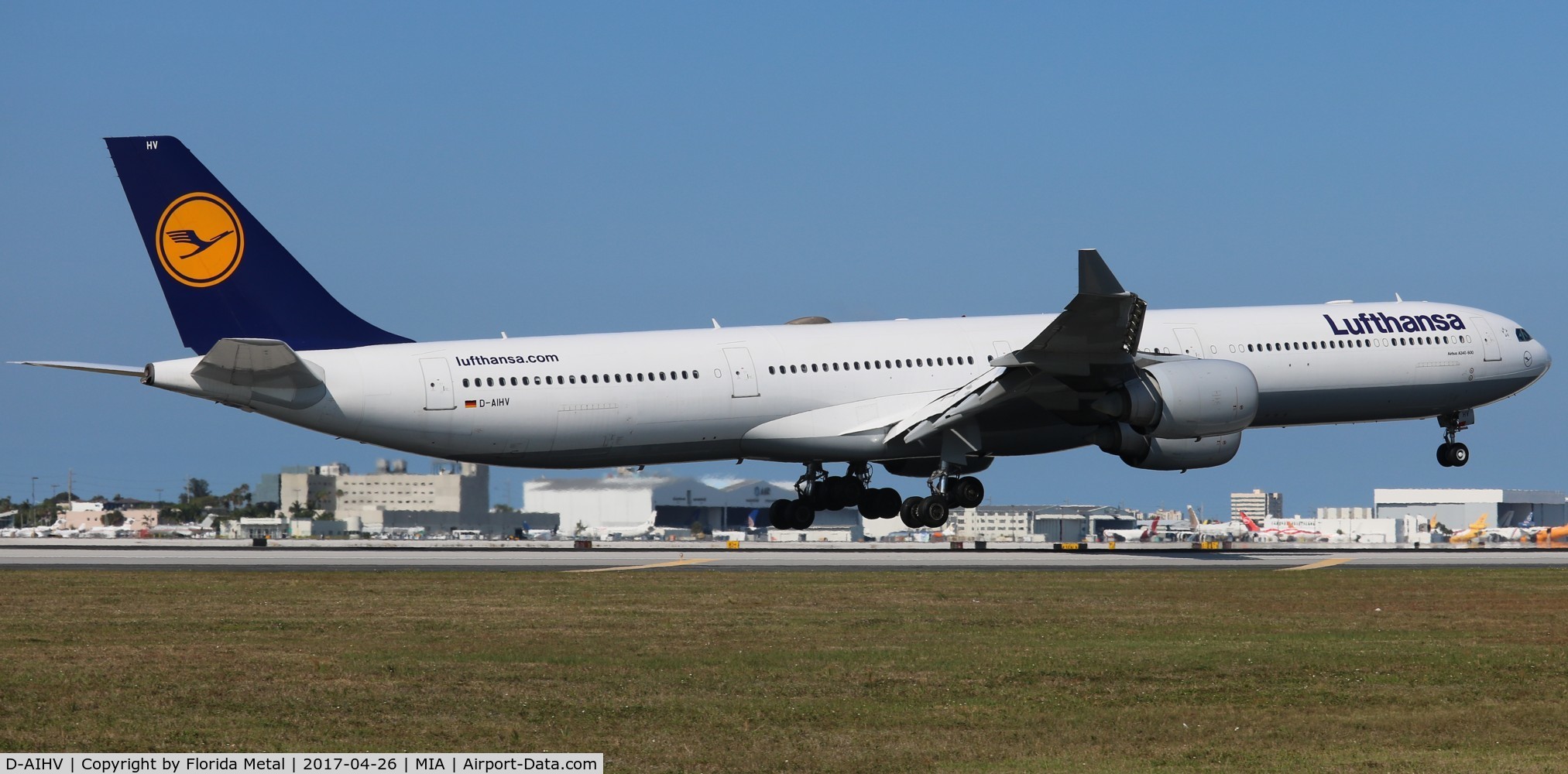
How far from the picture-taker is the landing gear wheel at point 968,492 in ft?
140

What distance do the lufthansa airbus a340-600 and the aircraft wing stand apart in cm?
6

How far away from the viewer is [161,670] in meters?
18.4

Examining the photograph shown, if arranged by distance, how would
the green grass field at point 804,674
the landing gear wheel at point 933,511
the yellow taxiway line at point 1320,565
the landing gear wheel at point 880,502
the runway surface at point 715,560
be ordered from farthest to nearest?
the landing gear wheel at point 880,502, the landing gear wheel at point 933,511, the yellow taxiway line at point 1320,565, the runway surface at point 715,560, the green grass field at point 804,674

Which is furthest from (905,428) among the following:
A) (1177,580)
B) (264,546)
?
(264,546)

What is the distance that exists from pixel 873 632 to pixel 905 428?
19.8m

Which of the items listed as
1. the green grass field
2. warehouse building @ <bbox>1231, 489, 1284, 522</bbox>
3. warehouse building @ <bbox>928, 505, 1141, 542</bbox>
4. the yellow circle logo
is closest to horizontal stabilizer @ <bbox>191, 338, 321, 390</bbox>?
the yellow circle logo

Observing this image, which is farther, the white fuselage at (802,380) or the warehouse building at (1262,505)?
the warehouse building at (1262,505)

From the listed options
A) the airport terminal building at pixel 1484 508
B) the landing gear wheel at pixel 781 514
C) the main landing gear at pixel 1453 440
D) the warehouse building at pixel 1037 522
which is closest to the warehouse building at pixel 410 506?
the warehouse building at pixel 1037 522

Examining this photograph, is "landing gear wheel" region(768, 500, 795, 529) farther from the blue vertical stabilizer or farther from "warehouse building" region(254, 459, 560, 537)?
"warehouse building" region(254, 459, 560, 537)

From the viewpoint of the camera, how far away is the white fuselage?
128 ft

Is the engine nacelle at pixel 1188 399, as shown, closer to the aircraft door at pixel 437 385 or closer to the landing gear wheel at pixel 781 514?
the landing gear wheel at pixel 781 514

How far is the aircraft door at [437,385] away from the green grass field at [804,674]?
8594 mm

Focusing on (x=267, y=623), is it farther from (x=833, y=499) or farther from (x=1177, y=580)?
(x=833, y=499)

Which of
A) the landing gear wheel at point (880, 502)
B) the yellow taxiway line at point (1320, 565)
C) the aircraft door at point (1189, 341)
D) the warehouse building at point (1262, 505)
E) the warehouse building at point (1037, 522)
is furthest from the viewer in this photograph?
the warehouse building at point (1262, 505)
